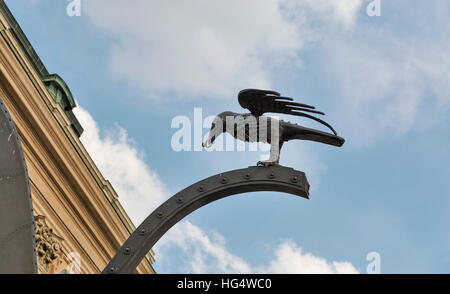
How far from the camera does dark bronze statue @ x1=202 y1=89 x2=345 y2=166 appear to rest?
4.88 metres

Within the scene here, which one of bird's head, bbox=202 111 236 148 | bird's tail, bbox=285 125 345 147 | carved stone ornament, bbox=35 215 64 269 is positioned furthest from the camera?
carved stone ornament, bbox=35 215 64 269

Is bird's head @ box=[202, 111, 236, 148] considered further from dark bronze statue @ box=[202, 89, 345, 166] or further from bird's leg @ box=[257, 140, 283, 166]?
bird's leg @ box=[257, 140, 283, 166]

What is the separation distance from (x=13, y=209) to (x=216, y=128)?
1726 mm

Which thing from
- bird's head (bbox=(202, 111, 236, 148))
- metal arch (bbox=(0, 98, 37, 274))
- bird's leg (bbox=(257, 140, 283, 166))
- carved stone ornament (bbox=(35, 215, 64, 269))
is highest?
carved stone ornament (bbox=(35, 215, 64, 269))

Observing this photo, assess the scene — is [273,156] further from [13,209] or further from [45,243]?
[45,243]

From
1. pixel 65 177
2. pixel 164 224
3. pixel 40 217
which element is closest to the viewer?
pixel 164 224

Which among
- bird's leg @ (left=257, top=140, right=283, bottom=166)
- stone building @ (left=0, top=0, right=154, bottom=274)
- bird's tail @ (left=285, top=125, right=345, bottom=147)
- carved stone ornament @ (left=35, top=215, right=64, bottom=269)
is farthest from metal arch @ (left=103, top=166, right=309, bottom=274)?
carved stone ornament @ (left=35, top=215, right=64, bottom=269)

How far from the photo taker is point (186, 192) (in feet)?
15.5

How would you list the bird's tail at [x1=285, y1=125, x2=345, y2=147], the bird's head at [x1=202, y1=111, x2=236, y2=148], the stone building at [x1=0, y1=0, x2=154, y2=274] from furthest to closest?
the stone building at [x1=0, y1=0, x2=154, y2=274] → the bird's head at [x1=202, y1=111, x2=236, y2=148] → the bird's tail at [x1=285, y1=125, x2=345, y2=147]

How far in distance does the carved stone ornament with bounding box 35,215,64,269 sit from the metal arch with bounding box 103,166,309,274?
14.3 meters

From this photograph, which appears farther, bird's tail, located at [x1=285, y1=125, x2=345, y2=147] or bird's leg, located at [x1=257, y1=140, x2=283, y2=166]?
bird's tail, located at [x1=285, y1=125, x2=345, y2=147]

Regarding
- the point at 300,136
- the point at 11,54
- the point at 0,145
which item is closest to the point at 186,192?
the point at 300,136

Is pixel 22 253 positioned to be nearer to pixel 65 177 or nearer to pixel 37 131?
pixel 37 131
